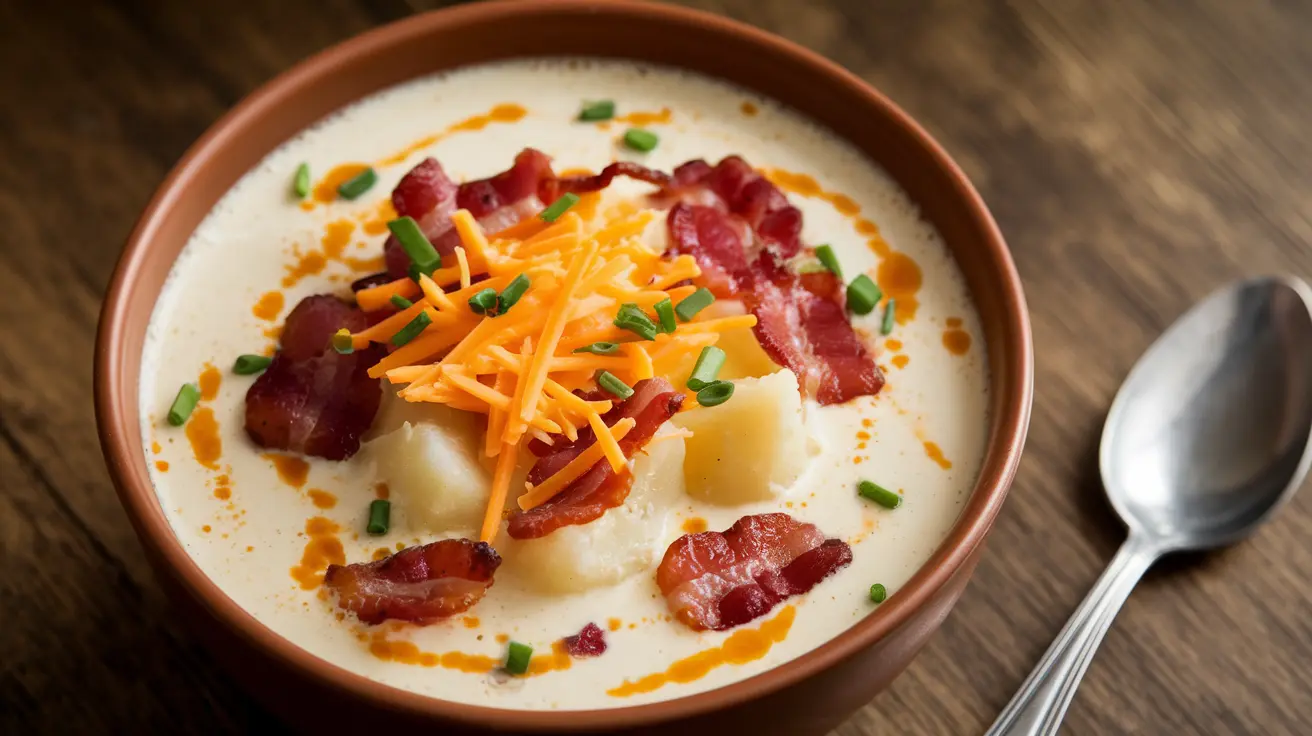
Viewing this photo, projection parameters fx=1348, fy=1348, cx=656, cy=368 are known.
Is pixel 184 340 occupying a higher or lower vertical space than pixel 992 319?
lower

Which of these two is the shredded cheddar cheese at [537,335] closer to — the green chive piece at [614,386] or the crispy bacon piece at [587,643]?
the green chive piece at [614,386]

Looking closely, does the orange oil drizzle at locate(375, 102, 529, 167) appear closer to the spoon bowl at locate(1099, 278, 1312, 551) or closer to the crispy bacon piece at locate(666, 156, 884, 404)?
the crispy bacon piece at locate(666, 156, 884, 404)

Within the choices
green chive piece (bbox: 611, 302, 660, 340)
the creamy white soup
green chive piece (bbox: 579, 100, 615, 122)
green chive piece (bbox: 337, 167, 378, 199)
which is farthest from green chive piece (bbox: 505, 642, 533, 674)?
green chive piece (bbox: 579, 100, 615, 122)

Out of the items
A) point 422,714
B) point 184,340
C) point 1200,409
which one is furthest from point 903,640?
point 184,340

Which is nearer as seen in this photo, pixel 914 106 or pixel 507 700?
pixel 507 700

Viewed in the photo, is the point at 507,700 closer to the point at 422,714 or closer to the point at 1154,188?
the point at 422,714

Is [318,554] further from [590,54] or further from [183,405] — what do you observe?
[590,54]

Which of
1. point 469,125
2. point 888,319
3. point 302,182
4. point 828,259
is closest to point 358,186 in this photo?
point 302,182
